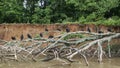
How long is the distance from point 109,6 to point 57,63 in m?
7.33

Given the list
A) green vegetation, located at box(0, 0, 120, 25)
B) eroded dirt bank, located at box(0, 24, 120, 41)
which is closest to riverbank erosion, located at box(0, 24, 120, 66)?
eroded dirt bank, located at box(0, 24, 120, 41)

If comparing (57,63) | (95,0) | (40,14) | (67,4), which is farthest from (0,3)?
(57,63)

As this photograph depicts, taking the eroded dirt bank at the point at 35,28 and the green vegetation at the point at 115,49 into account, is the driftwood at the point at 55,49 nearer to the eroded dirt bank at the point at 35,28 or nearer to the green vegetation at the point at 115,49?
the green vegetation at the point at 115,49

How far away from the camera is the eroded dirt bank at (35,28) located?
19828mm

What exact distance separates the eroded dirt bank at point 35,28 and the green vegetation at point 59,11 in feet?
5.67

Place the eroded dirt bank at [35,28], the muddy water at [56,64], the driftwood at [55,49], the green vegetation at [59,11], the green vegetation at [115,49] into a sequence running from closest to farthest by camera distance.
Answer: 1. the muddy water at [56,64]
2. the driftwood at [55,49]
3. the green vegetation at [115,49]
4. the eroded dirt bank at [35,28]
5. the green vegetation at [59,11]

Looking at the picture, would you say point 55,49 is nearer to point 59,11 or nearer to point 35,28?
point 35,28

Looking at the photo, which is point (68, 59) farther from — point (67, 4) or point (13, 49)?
point (67, 4)

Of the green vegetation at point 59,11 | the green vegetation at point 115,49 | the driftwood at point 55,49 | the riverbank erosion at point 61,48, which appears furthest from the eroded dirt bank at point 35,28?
the driftwood at point 55,49

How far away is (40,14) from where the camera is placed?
24.0 m

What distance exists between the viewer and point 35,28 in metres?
20.0

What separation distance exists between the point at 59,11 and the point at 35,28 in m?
4.93

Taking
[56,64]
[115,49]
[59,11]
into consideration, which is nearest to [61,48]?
[56,64]

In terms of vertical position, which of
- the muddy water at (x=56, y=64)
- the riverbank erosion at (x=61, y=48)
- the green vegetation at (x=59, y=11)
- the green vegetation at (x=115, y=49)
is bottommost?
the green vegetation at (x=115, y=49)
